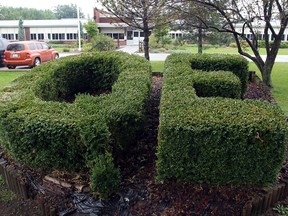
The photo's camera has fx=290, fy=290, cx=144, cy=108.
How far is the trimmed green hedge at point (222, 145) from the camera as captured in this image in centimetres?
292

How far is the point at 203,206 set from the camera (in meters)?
3.17

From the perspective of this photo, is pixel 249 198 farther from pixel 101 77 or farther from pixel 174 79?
pixel 101 77

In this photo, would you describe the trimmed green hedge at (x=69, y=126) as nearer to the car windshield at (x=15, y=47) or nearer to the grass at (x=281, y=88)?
the grass at (x=281, y=88)

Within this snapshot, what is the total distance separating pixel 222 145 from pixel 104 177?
1.30m

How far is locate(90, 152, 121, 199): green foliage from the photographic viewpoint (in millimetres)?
3119

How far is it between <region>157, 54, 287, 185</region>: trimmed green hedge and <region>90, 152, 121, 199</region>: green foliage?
525mm

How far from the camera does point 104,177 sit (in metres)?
3.14

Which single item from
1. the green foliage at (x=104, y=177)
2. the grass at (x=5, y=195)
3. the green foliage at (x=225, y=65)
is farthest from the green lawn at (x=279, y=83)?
the green foliage at (x=104, y=177)

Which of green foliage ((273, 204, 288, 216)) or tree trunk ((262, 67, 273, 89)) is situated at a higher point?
tree trunk ((262, 67, 273, 89))

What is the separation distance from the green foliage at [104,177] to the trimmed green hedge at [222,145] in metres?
0.53

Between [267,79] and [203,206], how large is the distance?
6.81m

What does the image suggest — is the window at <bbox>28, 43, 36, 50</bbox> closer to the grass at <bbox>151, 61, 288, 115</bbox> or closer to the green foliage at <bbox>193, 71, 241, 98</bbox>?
the grass at <bbox>151, 61, 288, 115</bbox>

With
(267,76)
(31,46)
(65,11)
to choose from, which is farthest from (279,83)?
(65,11)

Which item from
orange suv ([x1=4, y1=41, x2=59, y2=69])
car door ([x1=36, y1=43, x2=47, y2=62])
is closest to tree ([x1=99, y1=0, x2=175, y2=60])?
orange suv ([x1=4, y1=41, x2=59, y2=69])
